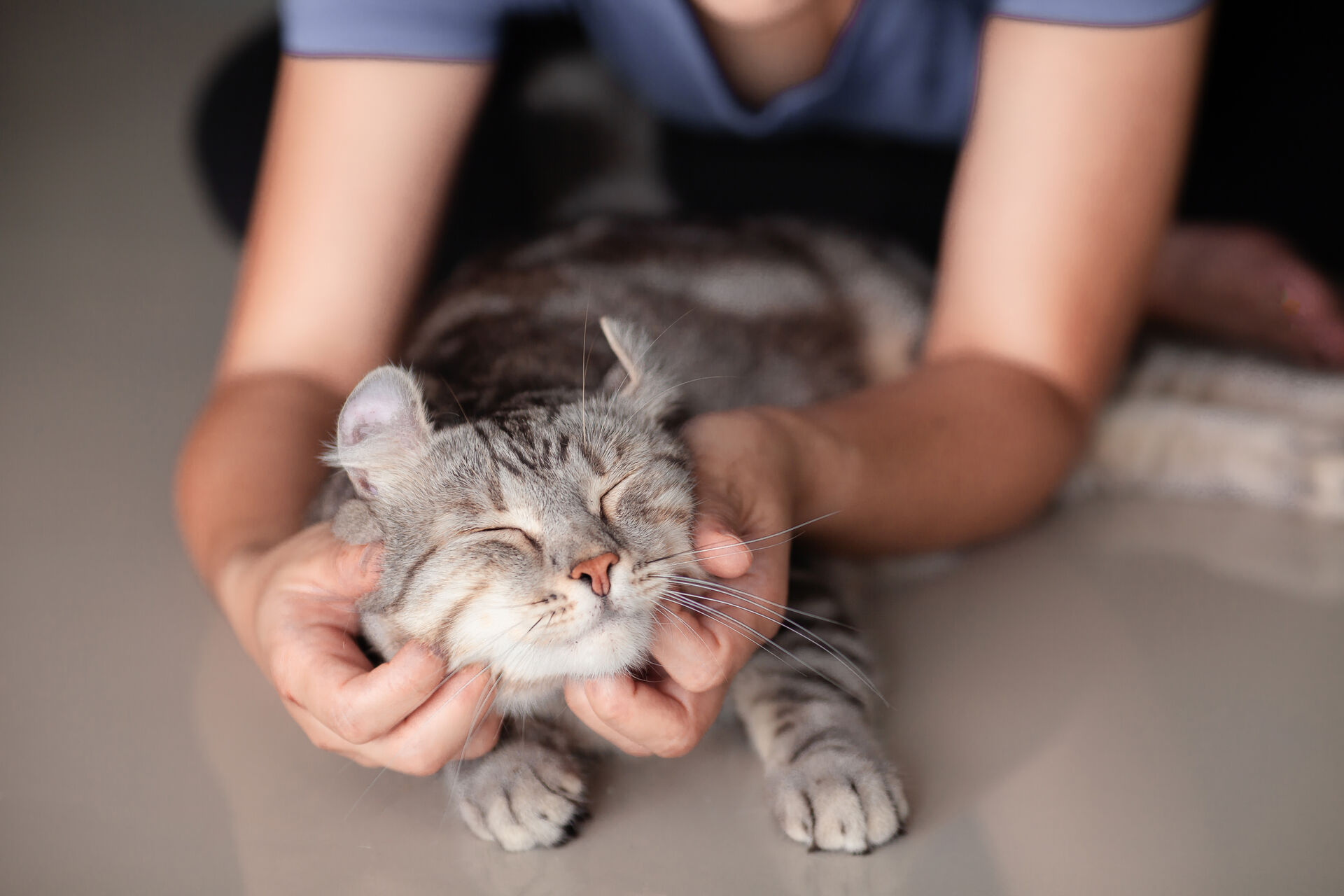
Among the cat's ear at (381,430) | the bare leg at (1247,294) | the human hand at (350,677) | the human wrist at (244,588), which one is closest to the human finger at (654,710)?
the human hand at (350,677)

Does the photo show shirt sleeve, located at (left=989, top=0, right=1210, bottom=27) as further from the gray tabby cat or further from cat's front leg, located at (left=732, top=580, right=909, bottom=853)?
cat's front leg, located at (left=732, top=580, right=909, bottom=853)

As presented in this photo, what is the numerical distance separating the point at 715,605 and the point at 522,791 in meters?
0.25

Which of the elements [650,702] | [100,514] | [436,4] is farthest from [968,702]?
[100,514]

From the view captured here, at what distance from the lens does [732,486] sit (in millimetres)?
945

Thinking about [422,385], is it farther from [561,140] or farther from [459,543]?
[561,140]

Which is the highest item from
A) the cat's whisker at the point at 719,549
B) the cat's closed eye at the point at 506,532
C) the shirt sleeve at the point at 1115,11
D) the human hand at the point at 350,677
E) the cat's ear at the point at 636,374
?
the shirt sleeve at the point at 1115,11

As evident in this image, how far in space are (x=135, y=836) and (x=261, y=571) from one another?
0.28 meters

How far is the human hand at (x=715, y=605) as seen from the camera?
868 mm

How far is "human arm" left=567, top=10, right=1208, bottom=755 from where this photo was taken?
46.7 inches

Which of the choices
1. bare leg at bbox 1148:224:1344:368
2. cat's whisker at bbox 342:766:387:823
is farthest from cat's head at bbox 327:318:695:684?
bare leg at bbox 1148:224:1344:368

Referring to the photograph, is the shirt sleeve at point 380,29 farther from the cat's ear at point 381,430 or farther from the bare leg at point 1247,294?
the bare leg at point 1247,294

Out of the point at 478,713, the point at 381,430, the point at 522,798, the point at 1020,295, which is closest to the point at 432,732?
the point at 478,713

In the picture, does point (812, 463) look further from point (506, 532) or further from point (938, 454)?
point (506, 532)

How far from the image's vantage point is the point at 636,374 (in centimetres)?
100
